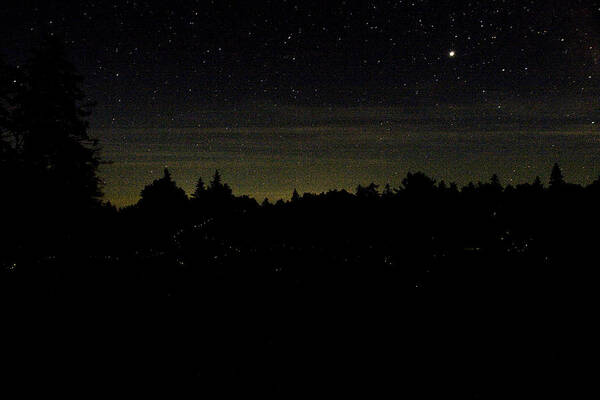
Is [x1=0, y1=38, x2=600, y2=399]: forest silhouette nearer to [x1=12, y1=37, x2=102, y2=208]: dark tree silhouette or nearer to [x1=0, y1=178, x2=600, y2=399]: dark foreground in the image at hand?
[x1=0, y1=178, x2=600, y2=399]: dark foreground

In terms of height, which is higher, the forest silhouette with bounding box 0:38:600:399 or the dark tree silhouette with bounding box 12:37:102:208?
the dark tree silhouette with bounding box 12:37:102:208

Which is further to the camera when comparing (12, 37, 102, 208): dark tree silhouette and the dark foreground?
(12, 37, 102, 208): dark tree silhouette

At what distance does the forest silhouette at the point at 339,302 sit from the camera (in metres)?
5.79

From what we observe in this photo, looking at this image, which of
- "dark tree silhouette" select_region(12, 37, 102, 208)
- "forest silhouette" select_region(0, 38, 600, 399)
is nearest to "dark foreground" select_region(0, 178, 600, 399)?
"forest silhouette" select_region(0, 38, 600, 399)

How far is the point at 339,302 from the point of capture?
7574 millimetres

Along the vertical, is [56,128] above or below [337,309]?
above

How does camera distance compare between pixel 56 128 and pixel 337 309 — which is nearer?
pixel 337 309

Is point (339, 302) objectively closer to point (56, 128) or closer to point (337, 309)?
point (337, 309)

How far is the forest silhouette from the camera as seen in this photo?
19.0ft

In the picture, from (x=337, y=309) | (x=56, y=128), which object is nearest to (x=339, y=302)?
(x=337, y=309)

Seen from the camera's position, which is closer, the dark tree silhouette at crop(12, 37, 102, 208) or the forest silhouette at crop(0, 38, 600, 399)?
the forest silhouette at crop(0, 38, 600, 399)

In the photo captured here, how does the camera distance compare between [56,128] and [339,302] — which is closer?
[339,302]

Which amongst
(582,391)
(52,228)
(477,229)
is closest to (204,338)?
(582,391)

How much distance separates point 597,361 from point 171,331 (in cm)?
541
